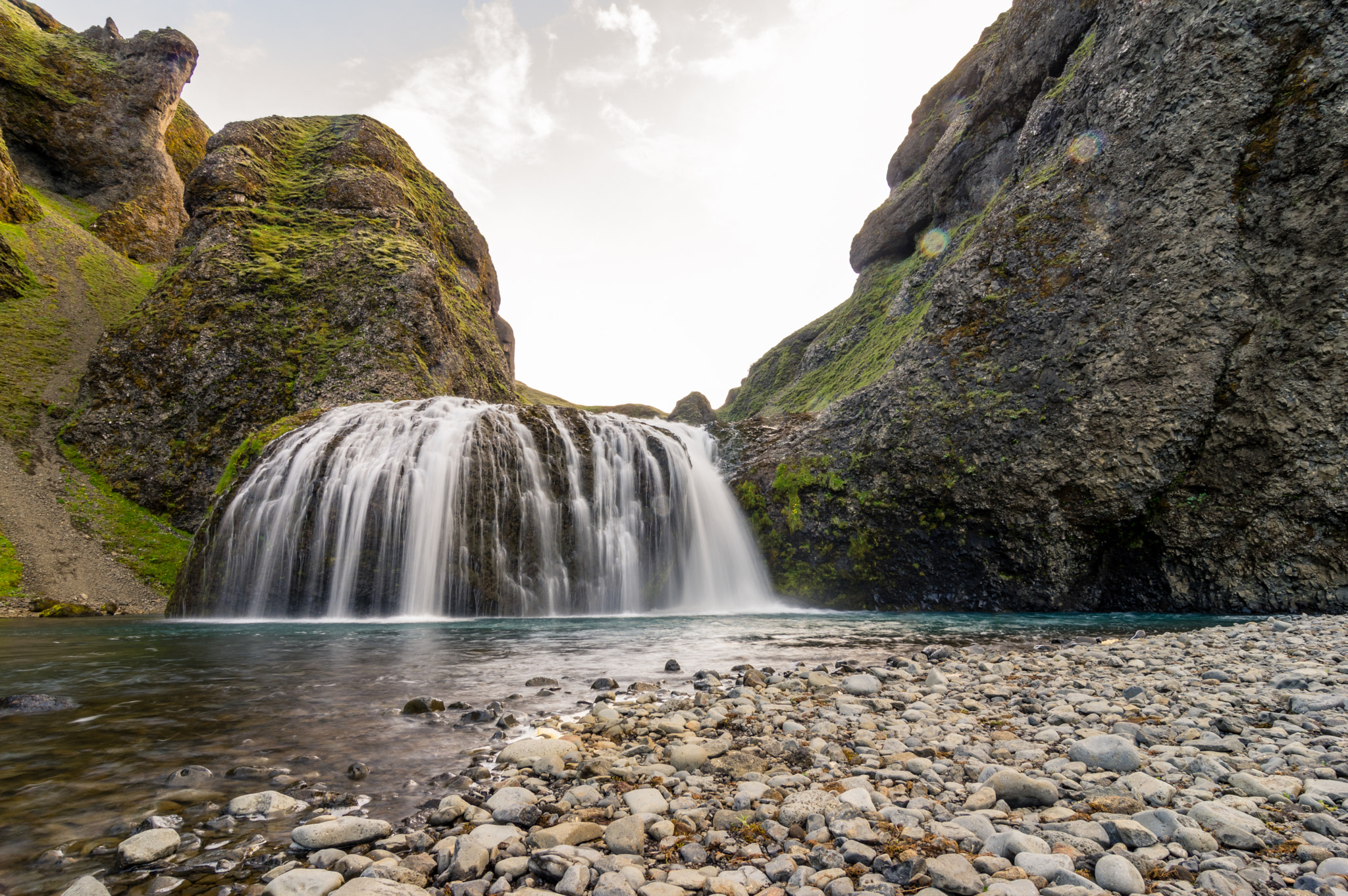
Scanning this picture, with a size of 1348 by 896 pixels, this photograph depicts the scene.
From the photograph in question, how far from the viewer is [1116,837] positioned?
8.49ft

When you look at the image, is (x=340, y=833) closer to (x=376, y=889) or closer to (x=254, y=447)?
(x=376, y=889)

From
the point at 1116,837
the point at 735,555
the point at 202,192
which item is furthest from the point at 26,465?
the point at 1116,837

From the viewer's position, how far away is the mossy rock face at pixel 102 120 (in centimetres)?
4672

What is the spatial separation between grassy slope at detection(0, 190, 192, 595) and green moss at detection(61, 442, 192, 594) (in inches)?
1.2

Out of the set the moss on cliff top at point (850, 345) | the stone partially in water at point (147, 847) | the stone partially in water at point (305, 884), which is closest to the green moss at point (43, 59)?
the moss on cliff top at point (850, 345)

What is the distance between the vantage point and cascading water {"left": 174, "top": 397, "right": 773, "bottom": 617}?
1633cm

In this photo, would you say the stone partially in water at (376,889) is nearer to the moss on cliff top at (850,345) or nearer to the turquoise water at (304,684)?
the turquoise water at (304,684)

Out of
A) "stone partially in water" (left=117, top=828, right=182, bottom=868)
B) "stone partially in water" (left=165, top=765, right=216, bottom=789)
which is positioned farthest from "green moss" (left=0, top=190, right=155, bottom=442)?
"stone partially in water" (left=117, top=828, right=182, bottom=868)

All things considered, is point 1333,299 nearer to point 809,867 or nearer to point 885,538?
point 885,538

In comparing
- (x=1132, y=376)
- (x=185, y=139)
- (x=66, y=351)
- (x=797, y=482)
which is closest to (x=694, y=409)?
(x=797, y=482)

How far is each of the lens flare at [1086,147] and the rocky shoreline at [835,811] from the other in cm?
1769

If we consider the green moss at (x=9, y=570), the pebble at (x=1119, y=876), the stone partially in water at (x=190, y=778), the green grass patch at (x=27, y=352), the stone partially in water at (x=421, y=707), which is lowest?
the stone partially in water at (x=421, y=707)

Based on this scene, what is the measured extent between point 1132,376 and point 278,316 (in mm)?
38327

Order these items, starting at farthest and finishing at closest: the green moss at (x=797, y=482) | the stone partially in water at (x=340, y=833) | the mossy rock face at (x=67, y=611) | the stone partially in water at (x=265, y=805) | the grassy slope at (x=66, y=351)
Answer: the grassy slope at (x=66, y=351)
the green moss at (x=797, y=482)
the mossy rock face at (x=67, y=611)
the stone partially in water at (x=265, y=805)
the stone partially in water at (x=340, y=833)
